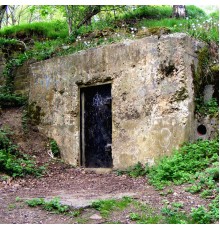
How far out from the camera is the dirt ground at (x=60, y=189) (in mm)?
4387

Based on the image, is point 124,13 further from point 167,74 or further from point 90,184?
point 90,184

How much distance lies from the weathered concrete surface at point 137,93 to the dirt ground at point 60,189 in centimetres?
59

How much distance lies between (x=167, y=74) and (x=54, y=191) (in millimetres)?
3182

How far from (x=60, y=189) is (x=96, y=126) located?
2.41 m

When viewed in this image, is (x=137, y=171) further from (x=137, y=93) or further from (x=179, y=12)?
(x=179, y=12)

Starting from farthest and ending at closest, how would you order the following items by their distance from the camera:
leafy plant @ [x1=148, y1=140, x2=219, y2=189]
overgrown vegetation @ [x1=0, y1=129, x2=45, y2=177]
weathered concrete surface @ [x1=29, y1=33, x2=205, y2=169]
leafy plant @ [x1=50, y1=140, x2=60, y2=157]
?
1. leafy plant @ [x1=50, y1=140, x2=60, y2=157]
2. overgrown vegetation @ [x1=0, y1=129, x2=45, y2=177]
3. weathered concrete surface @ [x1=29, y1=33, x2=205, y2=169]
4. leafy plant @ [x1=148, y1=140, x2=219, y2=189]

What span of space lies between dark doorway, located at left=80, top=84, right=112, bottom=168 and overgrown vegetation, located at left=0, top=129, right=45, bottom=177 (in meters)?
1.29

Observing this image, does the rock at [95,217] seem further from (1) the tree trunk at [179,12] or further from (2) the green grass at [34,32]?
(1) the tree trunk at [179,12]

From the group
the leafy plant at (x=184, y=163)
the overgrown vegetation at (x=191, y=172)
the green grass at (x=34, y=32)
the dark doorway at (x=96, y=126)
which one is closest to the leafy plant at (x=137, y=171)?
the overgrown vegetation at (x=191, y=172)

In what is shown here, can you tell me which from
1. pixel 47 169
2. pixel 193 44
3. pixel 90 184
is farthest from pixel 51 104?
pixel 193 44

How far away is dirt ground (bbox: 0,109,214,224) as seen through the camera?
4387 millimetres

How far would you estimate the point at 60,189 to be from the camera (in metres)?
6.21

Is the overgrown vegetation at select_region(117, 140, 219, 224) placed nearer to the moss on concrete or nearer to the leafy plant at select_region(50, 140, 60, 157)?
the leafy plant at select_region(50, 140, 60, 157)

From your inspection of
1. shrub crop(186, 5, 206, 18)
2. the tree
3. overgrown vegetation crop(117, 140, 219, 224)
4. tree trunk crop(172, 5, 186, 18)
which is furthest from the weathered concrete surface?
shrub crop(186, 5, 206, 18)
